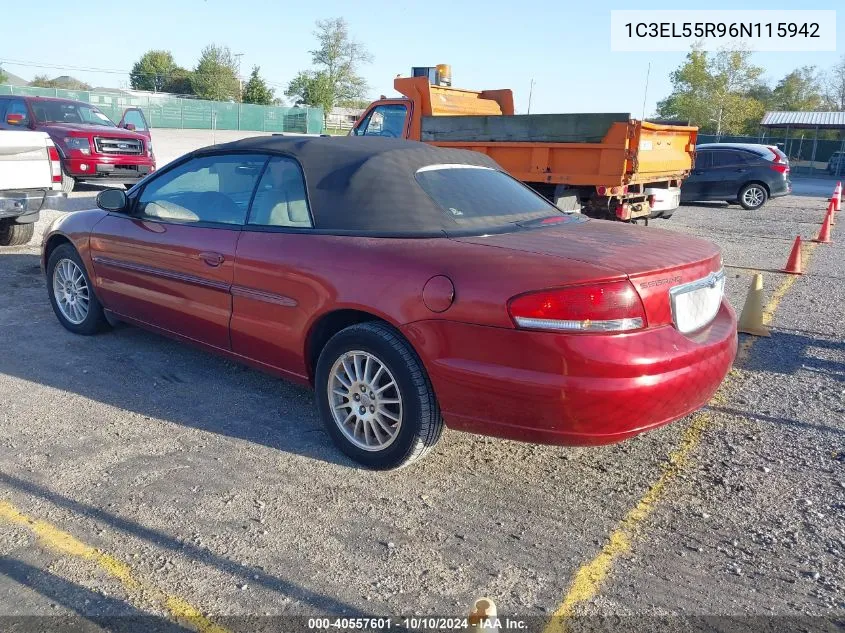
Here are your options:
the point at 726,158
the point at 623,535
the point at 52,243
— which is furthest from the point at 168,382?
the point at 726,158

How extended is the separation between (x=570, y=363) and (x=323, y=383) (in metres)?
1.35

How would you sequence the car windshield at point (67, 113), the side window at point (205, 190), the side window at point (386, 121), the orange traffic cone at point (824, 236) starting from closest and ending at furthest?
1. the side window at point (205, 190)
2. the side window at point (386, 121)
3. the orange traffic cone at point (824, 236)
4. the car windshield at point (67, 113)

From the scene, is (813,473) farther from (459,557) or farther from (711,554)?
(459,557)

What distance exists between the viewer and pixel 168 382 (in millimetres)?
4637

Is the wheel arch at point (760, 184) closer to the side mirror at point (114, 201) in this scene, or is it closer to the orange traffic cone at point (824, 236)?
the orange traffic cone at point (824, 236)

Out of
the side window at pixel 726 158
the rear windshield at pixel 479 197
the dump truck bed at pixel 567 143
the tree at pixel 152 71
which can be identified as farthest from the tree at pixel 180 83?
the rear windshield at pixel 479 197

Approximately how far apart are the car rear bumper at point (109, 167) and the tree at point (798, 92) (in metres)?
66.1

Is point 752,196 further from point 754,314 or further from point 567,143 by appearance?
point 754,314

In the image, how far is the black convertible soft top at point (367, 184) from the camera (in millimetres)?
3662

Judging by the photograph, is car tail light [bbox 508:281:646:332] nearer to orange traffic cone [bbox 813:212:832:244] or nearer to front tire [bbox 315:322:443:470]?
front tire [bbox 315:322:443:470]

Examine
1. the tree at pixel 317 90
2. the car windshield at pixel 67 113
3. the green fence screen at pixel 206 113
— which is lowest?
the car windshield at pixel 67 113

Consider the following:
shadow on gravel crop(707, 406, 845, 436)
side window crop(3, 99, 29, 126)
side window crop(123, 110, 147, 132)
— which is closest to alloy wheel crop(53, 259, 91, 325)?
shadow on gravel crop(707, 406, 845, 436)

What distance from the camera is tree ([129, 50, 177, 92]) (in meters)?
82.8

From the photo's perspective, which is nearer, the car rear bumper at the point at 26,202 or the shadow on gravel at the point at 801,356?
the shadow on gravel at the point at 801,356
